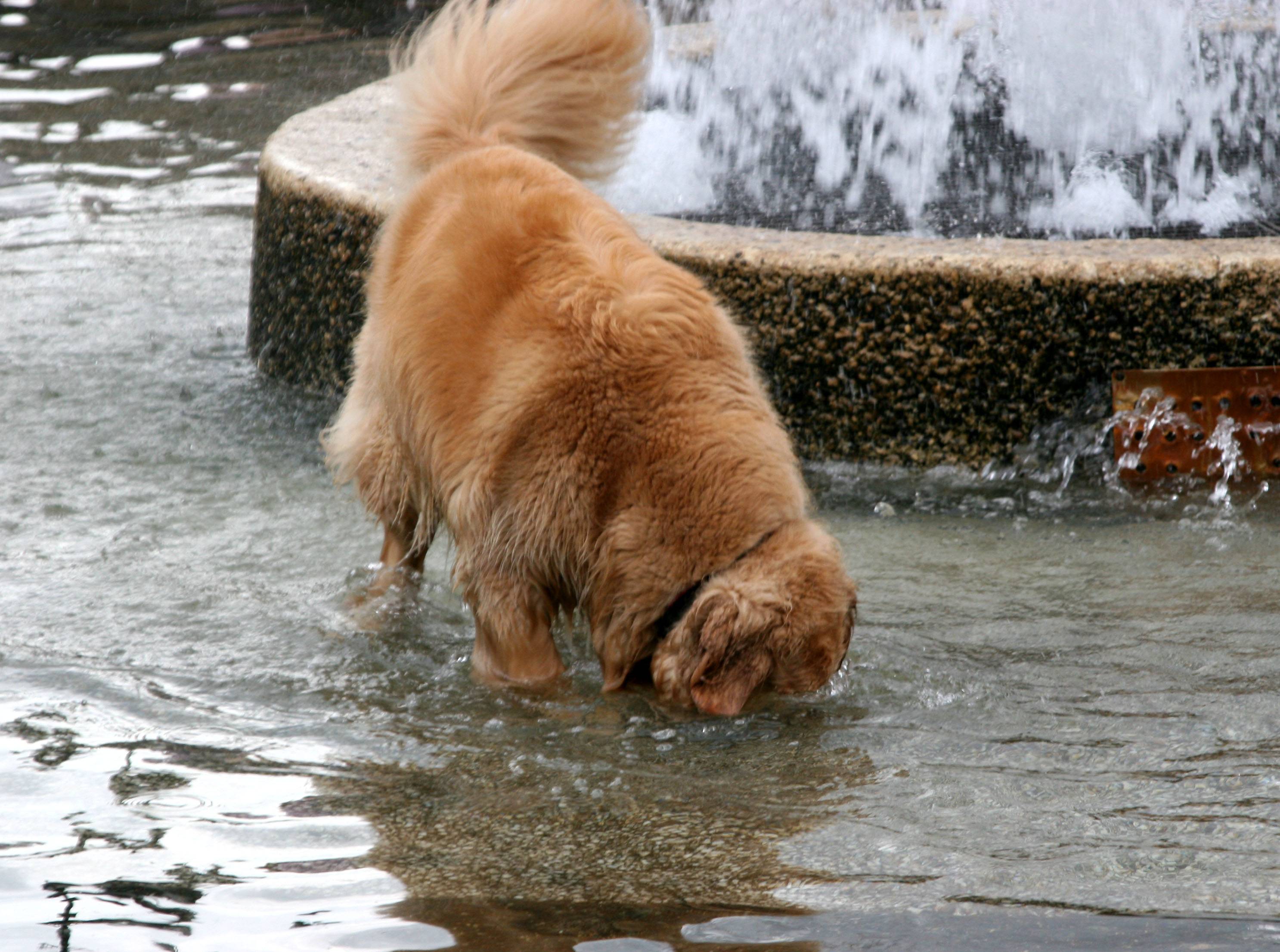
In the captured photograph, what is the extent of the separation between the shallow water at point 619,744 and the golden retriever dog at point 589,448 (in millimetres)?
249

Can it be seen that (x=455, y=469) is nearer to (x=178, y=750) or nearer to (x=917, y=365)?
(x=178, y=750)

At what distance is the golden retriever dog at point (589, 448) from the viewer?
3160 millimetres

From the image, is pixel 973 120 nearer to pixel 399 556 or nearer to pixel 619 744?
pixel 399 556

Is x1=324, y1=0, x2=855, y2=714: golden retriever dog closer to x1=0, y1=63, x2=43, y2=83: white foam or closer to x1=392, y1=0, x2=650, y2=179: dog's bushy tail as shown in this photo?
x1=392, y1=0, x2=650, y2=179: dog's bushy tail

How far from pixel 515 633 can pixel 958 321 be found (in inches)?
84.4

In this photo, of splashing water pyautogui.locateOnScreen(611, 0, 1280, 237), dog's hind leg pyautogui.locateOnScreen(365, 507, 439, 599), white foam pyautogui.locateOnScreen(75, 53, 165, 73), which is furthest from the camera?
white foam pyautogui.locateOnScreen(75, 53, 165, 73)

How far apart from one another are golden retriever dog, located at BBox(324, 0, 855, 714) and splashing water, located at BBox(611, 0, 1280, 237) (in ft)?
9.00

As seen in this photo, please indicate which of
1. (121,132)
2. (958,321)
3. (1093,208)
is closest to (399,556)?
(958,321)

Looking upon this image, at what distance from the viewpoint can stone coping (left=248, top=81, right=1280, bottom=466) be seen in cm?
472

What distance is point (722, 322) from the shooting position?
11.5 ft

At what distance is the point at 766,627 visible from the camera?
309 cm

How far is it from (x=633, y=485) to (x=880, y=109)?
16.9ft

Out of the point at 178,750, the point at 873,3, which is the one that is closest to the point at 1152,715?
the point at 178,750

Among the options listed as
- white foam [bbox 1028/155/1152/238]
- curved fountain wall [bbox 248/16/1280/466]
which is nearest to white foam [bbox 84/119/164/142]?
curved fountain wall [bbox 248/16/1280/466]
